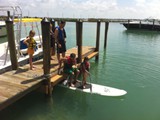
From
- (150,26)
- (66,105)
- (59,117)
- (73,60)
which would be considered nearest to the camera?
(59,117)

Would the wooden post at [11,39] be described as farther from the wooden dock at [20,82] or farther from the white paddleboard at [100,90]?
the white paddleboard at [100,90]

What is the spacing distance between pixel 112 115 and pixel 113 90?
6.13 ft

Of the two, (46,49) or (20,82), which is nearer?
(20,82)

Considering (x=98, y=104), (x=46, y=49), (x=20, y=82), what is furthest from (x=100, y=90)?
(x=20, y=82)

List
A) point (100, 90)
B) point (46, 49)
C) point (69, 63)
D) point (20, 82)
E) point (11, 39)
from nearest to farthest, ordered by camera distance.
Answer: point (20, 82)
point (46, 49)
point (11, 39)
point (69, 63)
point (100, 90)

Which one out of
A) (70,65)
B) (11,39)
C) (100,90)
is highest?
(11,39)

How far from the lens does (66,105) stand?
26.4ft

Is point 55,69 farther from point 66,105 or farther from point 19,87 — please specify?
point 19,87

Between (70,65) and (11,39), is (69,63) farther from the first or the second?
(11,39)

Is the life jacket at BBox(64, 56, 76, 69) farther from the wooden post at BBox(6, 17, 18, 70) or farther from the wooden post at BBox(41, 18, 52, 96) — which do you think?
the wooden post at BBox(6, 17, 18, 70)

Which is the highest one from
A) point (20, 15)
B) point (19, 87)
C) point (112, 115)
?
point (20, 15)

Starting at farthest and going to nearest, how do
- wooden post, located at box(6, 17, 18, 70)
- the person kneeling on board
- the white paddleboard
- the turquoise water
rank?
the white paddleboard, the person kneeling on board, wooden post, located at box(6, 17, 18, 70), the turquoise water

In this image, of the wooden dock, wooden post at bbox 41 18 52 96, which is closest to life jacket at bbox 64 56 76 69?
the wooden dock

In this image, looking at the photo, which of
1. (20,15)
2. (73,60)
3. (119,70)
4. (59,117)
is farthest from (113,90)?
(20,15)
